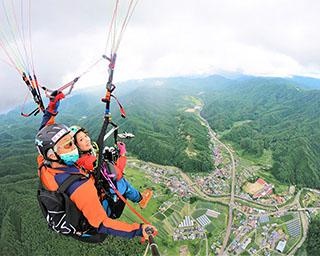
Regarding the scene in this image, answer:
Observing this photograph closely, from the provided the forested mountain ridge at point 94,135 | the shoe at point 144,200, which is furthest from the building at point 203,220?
the shoe at point 144,200

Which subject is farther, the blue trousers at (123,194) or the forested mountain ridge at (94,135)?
the forested mountain ridge at (94,135)

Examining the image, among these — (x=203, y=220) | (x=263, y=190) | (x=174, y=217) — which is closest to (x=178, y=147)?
(x=263, y=190)

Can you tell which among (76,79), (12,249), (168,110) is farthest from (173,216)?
(168,110)

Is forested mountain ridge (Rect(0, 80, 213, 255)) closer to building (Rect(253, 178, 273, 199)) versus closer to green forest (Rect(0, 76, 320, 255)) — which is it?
green forest (Rect(0, 76, 320, 255))

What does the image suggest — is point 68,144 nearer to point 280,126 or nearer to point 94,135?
point 94,135

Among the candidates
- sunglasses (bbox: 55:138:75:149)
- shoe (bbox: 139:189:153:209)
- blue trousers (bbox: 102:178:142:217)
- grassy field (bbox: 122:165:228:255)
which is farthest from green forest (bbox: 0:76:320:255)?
sunglasses (bbox: 55:138:75:149)

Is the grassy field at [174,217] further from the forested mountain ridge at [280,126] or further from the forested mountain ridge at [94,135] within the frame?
the forested mountain ridge at [280,126]

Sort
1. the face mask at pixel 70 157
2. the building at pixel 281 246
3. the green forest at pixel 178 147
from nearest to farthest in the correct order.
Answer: the face mask at pixel 70 157, the building at pixel 281 246, the green forest at pixel 178 147

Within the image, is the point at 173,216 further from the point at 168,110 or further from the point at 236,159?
the point at 168,110
